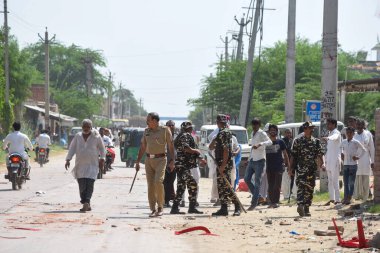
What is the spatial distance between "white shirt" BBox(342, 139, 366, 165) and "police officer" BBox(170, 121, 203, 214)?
3215 mm

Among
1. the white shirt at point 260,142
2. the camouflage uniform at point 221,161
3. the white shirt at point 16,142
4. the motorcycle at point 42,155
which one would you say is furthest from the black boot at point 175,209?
the motorcycle at point 42,155

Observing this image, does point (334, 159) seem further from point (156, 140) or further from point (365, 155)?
point (156, 140)

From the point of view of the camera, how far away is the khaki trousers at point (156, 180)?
54.1 ft

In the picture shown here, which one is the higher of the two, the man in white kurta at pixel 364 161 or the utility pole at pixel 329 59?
the utility pole at pixel 329 59

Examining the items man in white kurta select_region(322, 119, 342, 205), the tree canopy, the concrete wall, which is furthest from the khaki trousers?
the tree canopy

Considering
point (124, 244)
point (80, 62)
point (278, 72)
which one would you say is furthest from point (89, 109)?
point (124, 244)

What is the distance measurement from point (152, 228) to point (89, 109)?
97.7 meters

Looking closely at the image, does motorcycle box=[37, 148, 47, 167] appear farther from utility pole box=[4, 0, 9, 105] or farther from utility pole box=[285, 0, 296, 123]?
utility pole box=[4, 0, 9, 105]

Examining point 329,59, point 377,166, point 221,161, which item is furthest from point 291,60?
point 221,161

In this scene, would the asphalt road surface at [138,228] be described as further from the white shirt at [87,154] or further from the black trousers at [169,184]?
the white shirt at [87,154]

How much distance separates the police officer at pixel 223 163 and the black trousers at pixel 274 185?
2.56 m

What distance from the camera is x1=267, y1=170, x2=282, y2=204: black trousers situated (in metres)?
19.5

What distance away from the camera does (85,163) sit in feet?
56.2

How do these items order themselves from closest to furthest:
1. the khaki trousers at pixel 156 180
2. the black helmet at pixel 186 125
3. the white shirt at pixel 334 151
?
1. the khaki trousers at pixel 156 180
2. the black helmet at pixel 186 125
3. the white shirt at pixel 334 151
